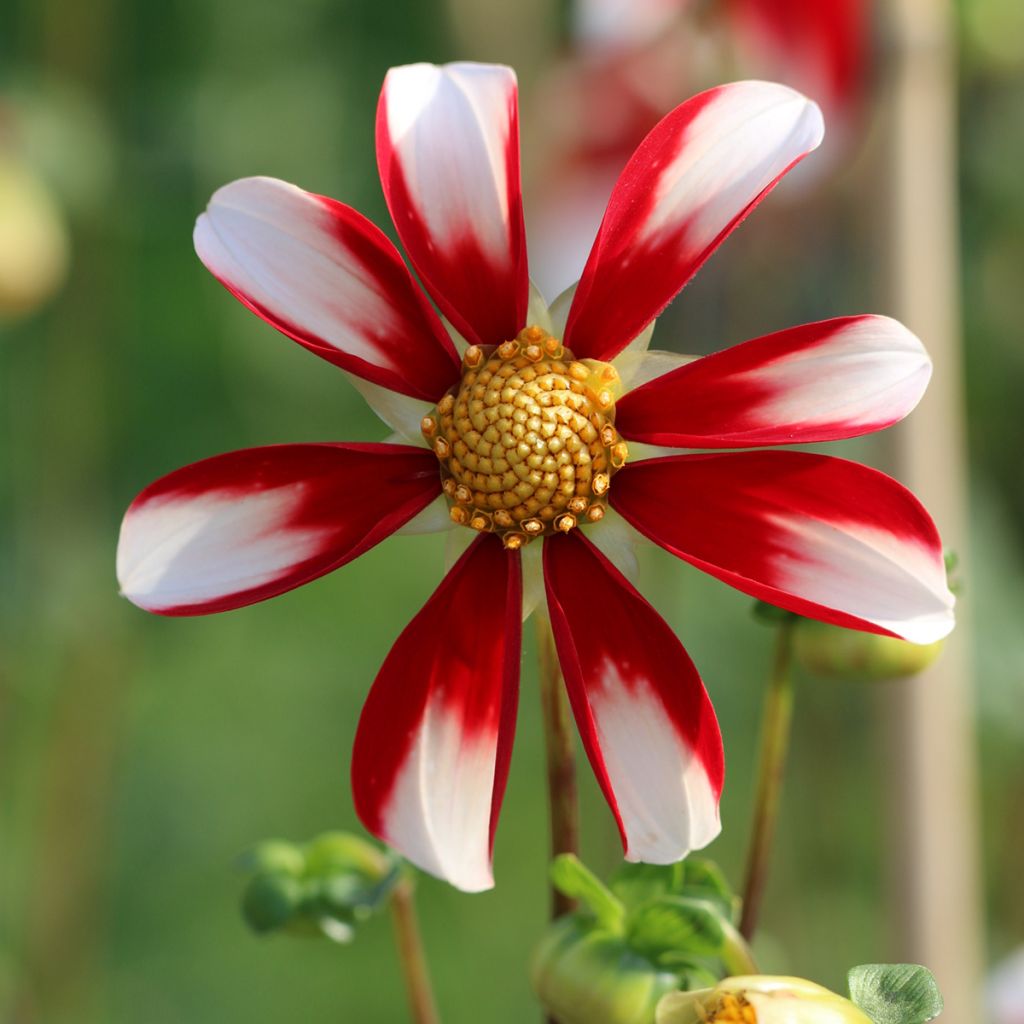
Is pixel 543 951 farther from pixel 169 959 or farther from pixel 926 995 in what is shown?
pixel 169 959

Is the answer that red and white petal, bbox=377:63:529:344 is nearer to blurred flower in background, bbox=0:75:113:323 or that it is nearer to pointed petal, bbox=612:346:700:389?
pointed petal, bbox=612:346:700:389

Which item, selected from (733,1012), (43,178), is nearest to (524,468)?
(733,1012)

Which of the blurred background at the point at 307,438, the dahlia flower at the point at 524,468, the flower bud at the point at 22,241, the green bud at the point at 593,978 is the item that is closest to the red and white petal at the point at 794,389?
the dahlia flower at the point at 524,468

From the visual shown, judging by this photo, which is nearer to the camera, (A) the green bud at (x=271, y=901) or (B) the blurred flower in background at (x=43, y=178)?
(A) the green bud at (x=271, y=901)

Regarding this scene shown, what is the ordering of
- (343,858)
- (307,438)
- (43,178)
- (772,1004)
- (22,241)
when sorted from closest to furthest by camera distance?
1. (772,1004)
2. (343,858)
3. (22,241)
4. (43,178)
5. (307,438)

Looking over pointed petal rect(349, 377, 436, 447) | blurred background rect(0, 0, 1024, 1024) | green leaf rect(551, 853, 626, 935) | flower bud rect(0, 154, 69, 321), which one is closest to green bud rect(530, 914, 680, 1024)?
green leaf rect(551, 853, 626, 935)

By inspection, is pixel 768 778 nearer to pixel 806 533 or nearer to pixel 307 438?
pixel 806 533

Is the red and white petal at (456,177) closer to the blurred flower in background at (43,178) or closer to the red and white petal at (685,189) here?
the red and white petal at (685,189)
